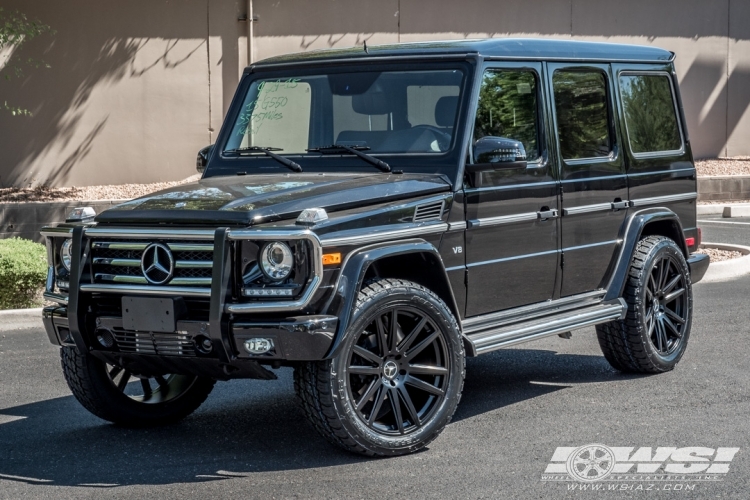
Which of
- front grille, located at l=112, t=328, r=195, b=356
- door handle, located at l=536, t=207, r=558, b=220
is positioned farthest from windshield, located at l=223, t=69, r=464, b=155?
front grille, located at l=112, t=328, r=195, b=356

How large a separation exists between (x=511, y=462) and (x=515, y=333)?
1.03m

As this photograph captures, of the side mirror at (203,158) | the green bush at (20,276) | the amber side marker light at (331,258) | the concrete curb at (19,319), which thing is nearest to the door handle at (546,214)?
the amber side marker light at (331,258)

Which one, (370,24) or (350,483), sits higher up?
(370,24)

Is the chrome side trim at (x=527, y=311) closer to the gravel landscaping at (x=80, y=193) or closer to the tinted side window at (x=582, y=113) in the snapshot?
the tinted side window at (x=582, y=113)

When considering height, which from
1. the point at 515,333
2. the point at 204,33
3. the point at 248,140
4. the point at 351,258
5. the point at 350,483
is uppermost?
the point at 204,33

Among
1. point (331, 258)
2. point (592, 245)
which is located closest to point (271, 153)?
point (331, 258)

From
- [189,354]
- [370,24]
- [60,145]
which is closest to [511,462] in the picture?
[189,354]

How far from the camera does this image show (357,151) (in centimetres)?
661

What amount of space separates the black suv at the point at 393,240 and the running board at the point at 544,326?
0.7 inches

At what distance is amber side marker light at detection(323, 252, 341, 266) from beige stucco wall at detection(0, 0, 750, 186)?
37.9 ft

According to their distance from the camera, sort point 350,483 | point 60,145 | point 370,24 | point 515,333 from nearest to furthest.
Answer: point 350,483 → point 515,333 → point 60,145 → point 370,24

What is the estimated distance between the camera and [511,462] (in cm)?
568

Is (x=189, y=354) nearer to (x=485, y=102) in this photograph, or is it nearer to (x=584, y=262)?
(x=485, y=102)

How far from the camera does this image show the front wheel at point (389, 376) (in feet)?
18.0
